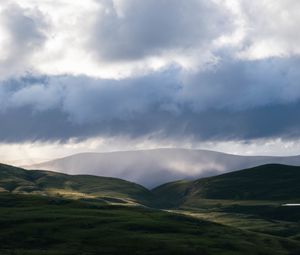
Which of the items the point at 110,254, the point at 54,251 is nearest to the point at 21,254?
the point at 54,251

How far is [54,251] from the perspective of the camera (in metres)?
194

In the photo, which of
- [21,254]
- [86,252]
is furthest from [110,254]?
[21,254]

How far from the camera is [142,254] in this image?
200 meters

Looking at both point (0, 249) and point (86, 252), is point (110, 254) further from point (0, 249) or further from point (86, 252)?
point (0, 249)

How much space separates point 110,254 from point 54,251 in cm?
1730

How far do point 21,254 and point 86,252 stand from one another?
74.5 feet

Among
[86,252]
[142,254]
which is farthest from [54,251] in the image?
[142,254]

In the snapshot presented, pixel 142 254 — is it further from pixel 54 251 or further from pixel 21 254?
pixel 21 254

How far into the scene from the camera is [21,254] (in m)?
180

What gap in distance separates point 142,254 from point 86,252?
17.5m

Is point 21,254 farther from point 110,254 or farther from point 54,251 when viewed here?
point 110,254

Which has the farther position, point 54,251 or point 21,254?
point 54,251

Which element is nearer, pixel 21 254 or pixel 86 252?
pixel 21 254

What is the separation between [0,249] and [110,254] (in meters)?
33.5
